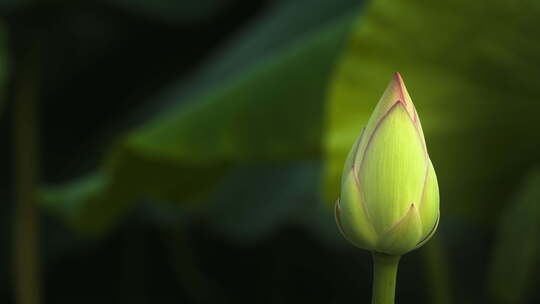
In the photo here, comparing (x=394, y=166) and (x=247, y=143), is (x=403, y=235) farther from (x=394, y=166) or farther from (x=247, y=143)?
(x=247, y=143)

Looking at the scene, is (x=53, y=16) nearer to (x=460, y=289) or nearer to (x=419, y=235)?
(x=460, y=289)

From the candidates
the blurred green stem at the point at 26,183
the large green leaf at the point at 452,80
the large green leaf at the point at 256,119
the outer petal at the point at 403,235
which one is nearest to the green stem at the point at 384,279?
the outer petal at the point at 403,235

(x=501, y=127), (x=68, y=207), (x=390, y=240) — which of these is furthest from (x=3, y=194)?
(x=390, y=240)

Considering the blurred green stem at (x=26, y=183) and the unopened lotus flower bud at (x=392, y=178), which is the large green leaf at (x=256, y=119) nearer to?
the blurred green stem at (x=26, y=183)

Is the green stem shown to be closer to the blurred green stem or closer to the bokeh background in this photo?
the bokeh background

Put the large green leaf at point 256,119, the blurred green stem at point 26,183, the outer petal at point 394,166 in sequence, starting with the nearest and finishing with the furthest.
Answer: the outer petal at point 394,166, the large green leaf at point 256,119, the blurred green stem at point 26,183
